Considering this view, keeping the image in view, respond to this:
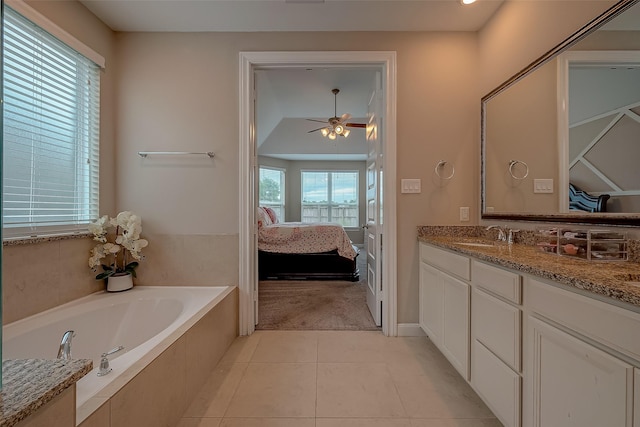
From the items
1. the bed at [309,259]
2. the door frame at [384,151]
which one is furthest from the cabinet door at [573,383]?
the bed at [309,259]

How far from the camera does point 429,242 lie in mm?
2045

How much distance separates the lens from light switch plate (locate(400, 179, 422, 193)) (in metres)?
2.30

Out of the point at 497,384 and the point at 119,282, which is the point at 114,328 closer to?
the point at 119,282

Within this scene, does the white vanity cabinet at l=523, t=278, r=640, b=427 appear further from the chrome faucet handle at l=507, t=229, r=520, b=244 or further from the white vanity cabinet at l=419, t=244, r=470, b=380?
the chrome faucet handle at l=507, t=229, r=520, b=244

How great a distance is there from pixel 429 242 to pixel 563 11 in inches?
60.9

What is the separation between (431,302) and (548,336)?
1.01 m

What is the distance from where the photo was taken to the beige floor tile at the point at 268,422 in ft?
4.50

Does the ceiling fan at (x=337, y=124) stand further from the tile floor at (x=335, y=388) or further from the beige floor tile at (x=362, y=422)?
the beige floor tile at (x=362, y=422)

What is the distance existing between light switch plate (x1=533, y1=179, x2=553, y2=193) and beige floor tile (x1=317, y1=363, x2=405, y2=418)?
1.49 metres

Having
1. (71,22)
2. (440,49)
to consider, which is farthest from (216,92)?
(440,49)

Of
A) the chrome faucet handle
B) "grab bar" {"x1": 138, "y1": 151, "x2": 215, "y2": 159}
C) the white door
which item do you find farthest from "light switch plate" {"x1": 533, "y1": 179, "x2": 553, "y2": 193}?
"grab bar" {"x1": 138, "y1": 151, "x2": 215, "y2": 159}

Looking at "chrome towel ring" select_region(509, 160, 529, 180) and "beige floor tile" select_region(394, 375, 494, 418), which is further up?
"chrome towel ring" select_region(509, 160, 529, 180)

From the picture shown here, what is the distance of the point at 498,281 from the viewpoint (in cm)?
129

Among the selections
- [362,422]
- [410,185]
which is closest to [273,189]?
[410,185]
